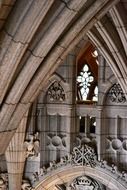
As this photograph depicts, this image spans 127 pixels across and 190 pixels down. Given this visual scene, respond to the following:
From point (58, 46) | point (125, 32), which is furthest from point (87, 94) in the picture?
point (58, 46)

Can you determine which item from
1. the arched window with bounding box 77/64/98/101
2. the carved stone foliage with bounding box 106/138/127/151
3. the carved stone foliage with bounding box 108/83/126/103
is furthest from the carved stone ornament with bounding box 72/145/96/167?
the arched window with bounding box 77/64/98/101

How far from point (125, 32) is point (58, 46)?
4.37 meters

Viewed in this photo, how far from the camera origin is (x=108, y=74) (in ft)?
36.6

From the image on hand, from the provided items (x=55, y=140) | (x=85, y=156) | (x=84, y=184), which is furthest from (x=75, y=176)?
(x=55, y=140)

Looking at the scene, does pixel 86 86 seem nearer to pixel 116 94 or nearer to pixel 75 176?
pixel 116 94

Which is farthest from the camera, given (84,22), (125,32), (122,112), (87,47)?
(87,47)

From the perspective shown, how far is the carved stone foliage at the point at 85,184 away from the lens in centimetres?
1140

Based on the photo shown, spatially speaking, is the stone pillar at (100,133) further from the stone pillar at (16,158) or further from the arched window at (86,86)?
the stone pillar at (16,158)

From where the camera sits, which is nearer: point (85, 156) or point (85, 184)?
point (85, 156)

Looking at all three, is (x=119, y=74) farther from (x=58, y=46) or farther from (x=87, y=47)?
(x=58, y=46)

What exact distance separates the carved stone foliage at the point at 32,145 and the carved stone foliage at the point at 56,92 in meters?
0.88

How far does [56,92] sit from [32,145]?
127cm

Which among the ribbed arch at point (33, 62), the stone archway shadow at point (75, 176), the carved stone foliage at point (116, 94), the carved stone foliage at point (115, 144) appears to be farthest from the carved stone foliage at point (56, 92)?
the ribbed arch at point (33, 62)

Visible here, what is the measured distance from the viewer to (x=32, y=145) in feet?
38.1
